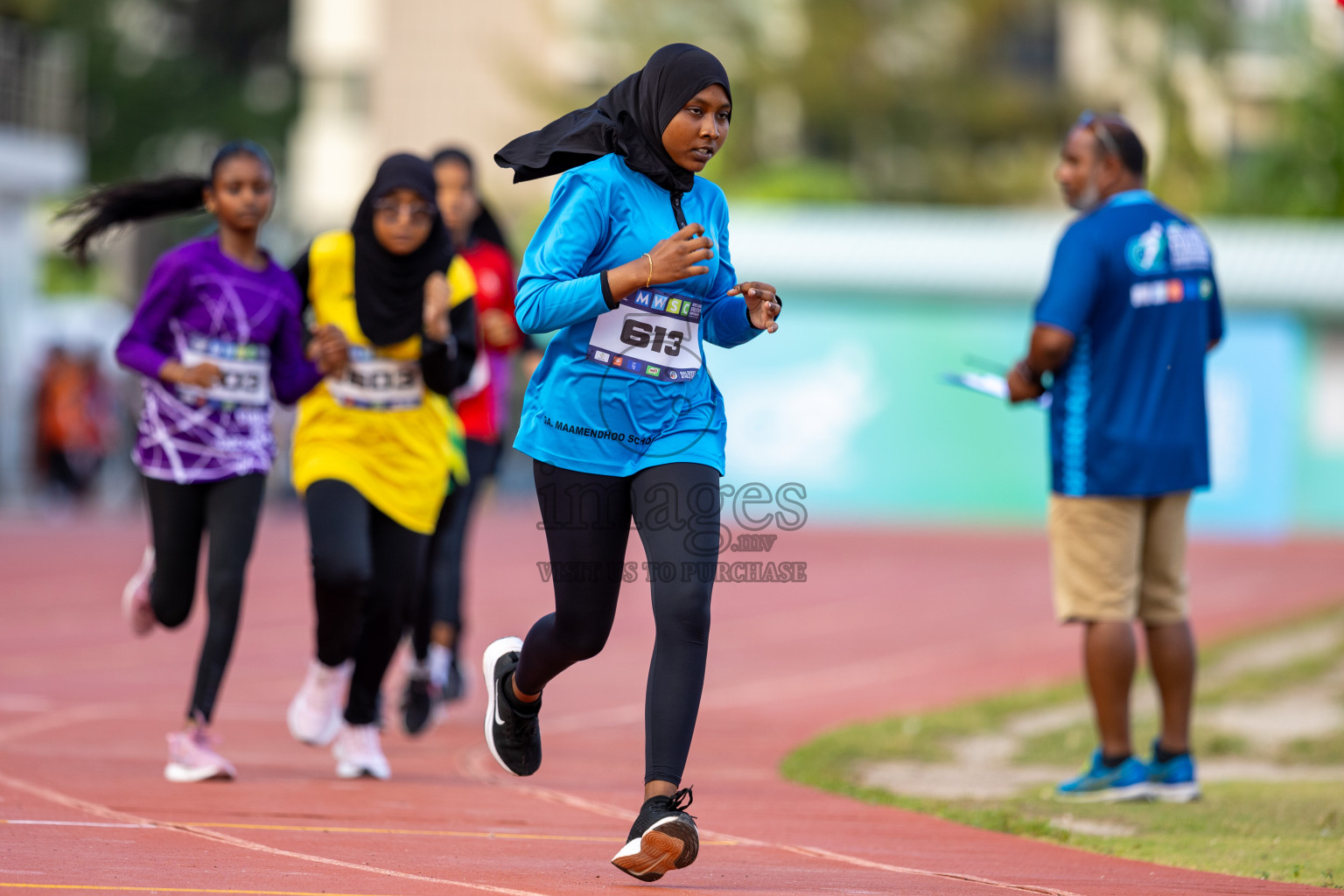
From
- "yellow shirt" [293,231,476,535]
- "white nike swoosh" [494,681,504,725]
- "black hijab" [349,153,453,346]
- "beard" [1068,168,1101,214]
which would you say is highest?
"beard" [1068,168,1101,214]

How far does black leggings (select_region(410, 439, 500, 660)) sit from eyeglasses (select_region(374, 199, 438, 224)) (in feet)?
5.42

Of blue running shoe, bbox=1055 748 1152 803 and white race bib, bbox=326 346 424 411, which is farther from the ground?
white race bib, bbox=326 346 424 411

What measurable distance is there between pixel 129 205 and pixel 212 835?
2824 millimetres

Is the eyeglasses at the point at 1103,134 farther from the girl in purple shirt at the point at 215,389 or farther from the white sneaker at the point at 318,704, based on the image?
the white sneaker at the point at 318,704

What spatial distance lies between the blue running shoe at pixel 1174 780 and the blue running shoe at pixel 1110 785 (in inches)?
2.1

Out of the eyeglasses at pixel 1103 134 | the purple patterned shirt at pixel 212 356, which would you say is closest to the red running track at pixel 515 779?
the purple patterned shirt at pixel 212 356

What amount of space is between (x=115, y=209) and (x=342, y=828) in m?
2.86

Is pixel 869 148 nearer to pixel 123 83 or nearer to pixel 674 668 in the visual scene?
pixel 123 83

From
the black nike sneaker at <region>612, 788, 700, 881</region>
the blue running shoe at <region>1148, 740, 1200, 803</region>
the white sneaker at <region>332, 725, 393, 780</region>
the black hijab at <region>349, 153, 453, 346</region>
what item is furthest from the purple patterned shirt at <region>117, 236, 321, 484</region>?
the blue running shoe at <region>1148, 740, 1200, 803</region>

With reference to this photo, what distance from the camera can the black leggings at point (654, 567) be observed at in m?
4.68

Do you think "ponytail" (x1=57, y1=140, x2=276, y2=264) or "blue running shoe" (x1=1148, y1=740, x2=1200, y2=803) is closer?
"blue running shoe" (x1=1148, y1=740, x2=1200, y2=803)

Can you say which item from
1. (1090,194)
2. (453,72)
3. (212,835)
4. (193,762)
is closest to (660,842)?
(212,835)

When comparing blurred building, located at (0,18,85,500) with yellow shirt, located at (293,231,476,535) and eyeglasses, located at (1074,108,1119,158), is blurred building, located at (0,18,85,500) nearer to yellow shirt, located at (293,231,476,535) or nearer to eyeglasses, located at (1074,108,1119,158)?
yellow shirt, located at (293,231,476,535)

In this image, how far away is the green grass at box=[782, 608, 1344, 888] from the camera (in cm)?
527
